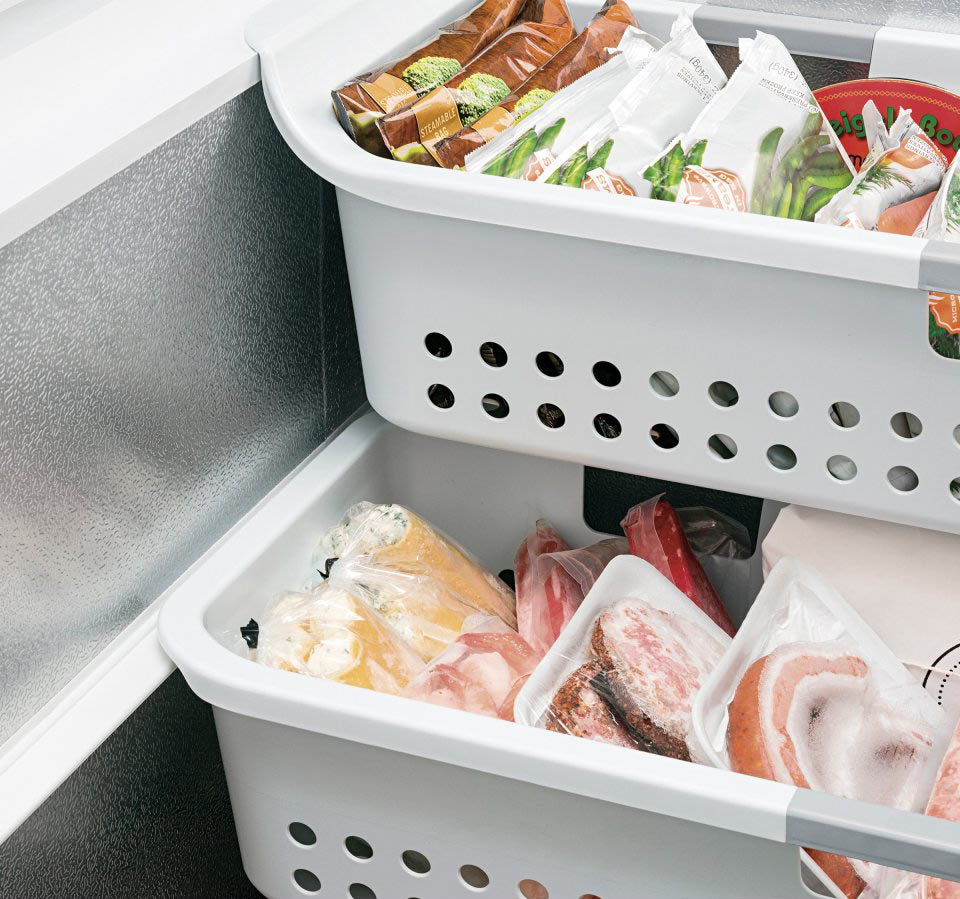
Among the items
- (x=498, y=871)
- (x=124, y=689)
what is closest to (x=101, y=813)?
(x=124, y=689)

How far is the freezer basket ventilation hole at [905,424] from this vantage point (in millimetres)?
A: 777

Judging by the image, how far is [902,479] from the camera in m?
0.81

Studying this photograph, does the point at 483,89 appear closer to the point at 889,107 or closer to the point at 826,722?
the point at 889,107

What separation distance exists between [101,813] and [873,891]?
1.55 feet

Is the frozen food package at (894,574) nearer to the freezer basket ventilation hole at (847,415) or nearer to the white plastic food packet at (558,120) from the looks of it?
the freezer basket ventilation hole at (847,415)

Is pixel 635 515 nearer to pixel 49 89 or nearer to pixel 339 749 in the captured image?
pixel 339 749

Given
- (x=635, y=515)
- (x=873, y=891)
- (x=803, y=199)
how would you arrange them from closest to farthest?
(x=873, y=891), (x=803, y=199), (x=635, y=515)

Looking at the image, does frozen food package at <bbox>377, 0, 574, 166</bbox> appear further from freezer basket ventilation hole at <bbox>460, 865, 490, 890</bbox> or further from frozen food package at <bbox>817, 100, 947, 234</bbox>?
freezer basket ventilation hole at <bbox>460, 865, 490, 890</bbox>

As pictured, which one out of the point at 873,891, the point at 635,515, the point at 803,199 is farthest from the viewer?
the point at 635,515

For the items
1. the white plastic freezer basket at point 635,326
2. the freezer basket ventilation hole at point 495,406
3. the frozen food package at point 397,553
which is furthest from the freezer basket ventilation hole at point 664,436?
the frozen food package at point 397,553

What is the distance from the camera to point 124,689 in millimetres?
818

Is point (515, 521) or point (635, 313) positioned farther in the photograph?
point (515, 521)

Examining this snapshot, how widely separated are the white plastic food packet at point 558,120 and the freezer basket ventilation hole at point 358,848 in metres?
0.45

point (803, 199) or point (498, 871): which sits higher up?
point (803, 199)
